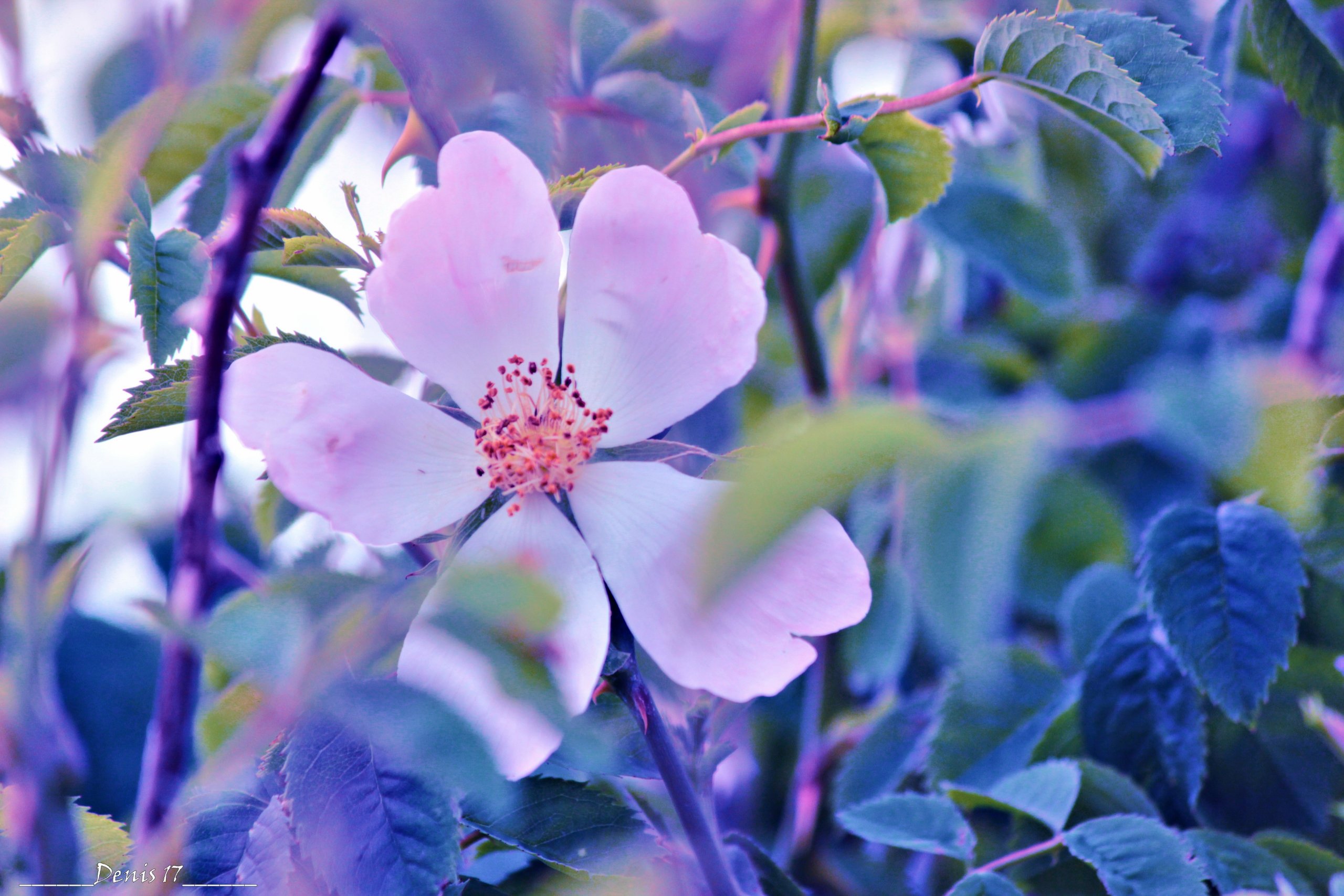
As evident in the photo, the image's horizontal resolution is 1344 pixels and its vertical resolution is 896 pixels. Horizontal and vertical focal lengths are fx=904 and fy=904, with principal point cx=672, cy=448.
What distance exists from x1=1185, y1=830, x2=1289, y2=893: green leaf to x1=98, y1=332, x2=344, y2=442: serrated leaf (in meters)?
0.65

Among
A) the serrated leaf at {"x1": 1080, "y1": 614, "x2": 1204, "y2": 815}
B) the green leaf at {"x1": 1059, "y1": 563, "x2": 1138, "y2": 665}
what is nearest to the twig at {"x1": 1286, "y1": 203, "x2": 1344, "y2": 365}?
the green leaf at {"x1": 1059, "y1": 563, "x2": 1138, "y2": 665}

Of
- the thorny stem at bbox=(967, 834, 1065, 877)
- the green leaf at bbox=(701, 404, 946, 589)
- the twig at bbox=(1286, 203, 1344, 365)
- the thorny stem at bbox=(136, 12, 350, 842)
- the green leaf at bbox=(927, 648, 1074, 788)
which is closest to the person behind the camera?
the green leaf at bbox=(701, 404, 946, 589)

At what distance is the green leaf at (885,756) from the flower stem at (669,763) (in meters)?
0.35

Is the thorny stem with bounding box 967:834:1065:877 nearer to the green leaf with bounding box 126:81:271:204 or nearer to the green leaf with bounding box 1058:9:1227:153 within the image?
the green leaf with bounding box 1058:9:1227:153

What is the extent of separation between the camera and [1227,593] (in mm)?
651

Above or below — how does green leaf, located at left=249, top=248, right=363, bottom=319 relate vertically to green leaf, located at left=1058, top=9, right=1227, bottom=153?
below

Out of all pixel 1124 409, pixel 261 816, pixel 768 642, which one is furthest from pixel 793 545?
pixel 261 816

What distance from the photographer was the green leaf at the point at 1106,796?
0.64 m

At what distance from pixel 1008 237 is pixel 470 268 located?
0.79 meters

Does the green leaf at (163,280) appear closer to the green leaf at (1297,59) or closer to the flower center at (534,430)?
the flower center at (534,430)

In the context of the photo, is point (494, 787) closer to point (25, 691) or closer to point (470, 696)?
point (470, 696)

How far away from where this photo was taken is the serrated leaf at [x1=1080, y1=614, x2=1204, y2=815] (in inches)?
26.6

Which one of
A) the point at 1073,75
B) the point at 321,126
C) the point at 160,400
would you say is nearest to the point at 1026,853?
the point at 1073,75

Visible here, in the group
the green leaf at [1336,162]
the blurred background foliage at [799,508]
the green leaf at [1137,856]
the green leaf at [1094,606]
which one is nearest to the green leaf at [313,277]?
the blurred background foliage at [799,508]
